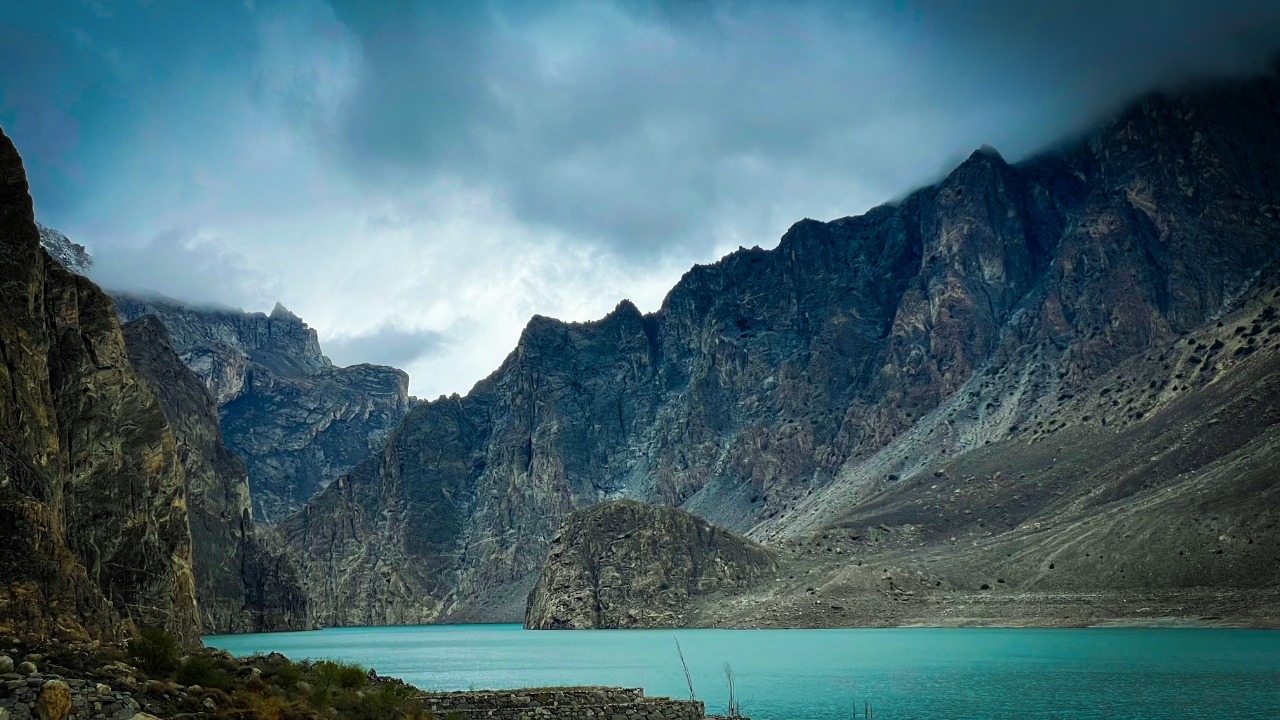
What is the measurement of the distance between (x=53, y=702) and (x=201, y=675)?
609cm

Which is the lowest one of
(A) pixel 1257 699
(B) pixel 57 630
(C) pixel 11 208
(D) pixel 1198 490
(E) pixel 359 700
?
(A) pixel 1257 699

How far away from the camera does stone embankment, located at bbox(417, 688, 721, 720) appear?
3672 cm

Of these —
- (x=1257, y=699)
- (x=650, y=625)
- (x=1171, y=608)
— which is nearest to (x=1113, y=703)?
(x=1257, y=699)

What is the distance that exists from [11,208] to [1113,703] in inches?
2401

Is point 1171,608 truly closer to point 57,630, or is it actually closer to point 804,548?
point 804,548

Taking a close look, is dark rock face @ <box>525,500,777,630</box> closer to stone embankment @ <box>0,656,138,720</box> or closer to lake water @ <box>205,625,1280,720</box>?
lake water @ <box>205,625,1280,720</box>

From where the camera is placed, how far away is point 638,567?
16912 centimetres

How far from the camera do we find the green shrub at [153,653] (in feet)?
85.5

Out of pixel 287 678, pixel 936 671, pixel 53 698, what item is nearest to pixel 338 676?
pixel 287 678

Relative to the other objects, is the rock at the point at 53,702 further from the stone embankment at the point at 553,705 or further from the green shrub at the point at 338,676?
the stone embankment at the point at 553,705

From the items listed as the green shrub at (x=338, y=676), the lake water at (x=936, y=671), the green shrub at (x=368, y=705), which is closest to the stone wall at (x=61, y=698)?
the green shrub at (x=368, y=705)

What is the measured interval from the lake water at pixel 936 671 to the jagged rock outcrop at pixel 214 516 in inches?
1920

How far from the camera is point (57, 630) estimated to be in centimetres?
3859

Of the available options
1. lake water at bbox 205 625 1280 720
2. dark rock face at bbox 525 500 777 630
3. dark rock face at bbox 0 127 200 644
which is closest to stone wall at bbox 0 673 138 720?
dark rock face at bbox 0 127 200 644
